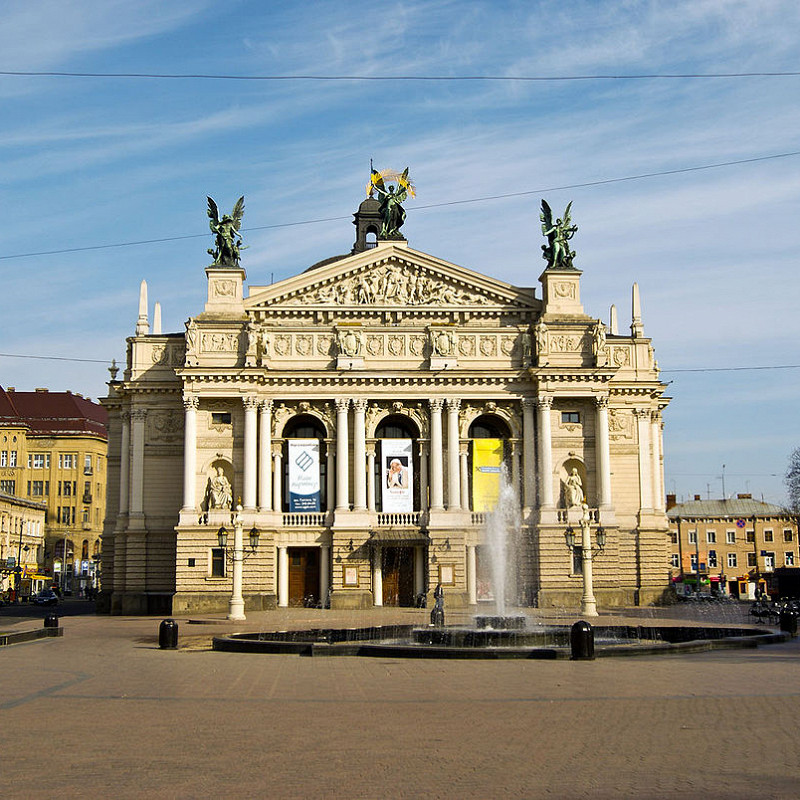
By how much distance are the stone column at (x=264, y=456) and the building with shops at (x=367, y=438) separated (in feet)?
0.27

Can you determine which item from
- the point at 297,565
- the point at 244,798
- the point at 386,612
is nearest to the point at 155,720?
the point at 244,798

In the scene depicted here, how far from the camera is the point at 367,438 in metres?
67.4

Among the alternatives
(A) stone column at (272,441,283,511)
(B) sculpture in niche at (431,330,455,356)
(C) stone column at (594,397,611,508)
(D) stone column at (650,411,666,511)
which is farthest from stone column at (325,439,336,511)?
(D) stone column at (650,411,666,511)

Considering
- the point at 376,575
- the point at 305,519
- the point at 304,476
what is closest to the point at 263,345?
the point at 304,476

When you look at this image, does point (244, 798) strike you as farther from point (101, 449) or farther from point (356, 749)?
point (101, 449)

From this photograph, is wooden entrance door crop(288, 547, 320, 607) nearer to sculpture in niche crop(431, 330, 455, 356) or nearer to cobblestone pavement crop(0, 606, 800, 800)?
sculpture in niche crop(431, 330, 455, 356)

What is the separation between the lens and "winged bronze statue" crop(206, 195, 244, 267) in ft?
229

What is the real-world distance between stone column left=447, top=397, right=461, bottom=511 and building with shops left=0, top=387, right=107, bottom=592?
7845 cm

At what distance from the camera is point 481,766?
1502cm

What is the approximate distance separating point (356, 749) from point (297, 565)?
2017 inches

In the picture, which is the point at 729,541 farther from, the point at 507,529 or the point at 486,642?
the point at 486,642

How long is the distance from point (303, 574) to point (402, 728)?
49.3 m

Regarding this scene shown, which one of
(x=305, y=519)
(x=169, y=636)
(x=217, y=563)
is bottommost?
(x=169, y=636)

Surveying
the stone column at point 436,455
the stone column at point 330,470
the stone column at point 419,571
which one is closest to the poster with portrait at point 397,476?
the stone column at point 436,455
